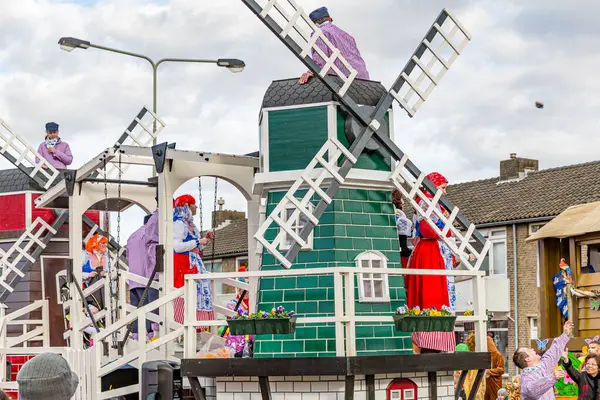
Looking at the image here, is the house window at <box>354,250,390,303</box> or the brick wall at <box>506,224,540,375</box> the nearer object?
the house window at <box>354,250,390,303</box>

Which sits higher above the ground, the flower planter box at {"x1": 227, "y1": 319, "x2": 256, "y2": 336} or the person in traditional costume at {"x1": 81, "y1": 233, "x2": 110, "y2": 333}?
the person in traditional costume at {"x1": 81, "y1": 233, "x2": 110, "y2": 333}

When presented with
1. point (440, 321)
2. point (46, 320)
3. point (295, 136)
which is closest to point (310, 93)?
point (295, 136)

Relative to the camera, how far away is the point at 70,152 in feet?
72.9

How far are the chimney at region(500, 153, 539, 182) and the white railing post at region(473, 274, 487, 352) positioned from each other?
2876cm

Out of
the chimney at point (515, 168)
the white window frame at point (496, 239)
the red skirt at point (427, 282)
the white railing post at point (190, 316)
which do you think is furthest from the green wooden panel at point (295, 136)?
the chimney at point (515, 168)

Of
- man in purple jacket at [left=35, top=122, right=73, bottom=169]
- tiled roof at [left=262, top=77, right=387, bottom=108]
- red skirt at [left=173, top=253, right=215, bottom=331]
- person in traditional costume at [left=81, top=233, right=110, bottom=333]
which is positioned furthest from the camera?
man in purple jacket at [left=35, top=122, right=73, bottom=169]

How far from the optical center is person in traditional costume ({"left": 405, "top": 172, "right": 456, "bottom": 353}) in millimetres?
15961

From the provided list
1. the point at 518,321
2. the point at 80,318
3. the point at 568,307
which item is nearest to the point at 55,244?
the point at 80,318

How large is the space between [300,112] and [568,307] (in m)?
5.25

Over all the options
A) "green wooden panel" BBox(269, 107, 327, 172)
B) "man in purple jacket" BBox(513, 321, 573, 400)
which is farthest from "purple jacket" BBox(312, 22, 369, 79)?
"man in purple jacket" BBox(513, 321, 573, 400)

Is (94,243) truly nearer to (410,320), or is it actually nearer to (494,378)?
(494,378)

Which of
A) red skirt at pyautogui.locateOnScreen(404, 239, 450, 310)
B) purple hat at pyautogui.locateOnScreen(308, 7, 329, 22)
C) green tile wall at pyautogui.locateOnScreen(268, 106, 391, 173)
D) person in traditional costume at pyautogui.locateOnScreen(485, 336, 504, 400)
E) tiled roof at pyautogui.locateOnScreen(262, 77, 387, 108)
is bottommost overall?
person in traditional costume at pyautogui.locateOnScreen(485, 336, 504, 400)

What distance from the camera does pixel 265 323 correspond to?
14.1 metres

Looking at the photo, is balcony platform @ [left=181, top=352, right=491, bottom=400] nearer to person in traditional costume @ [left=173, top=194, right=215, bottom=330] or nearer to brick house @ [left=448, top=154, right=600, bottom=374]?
person in traditional costume @ [left=173, top=194, right=215, bottom=330]
